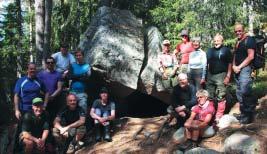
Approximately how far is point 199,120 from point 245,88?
1223 millimetres

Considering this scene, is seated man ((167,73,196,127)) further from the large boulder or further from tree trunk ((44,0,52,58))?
tree trunk ((44,0,52,58))

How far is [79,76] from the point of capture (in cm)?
1101

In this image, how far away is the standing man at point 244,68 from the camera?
9.28 meters

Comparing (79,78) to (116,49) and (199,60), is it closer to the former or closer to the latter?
(116,49)

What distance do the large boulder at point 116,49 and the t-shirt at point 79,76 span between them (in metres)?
0.83

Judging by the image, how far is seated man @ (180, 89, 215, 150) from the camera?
9266 mm

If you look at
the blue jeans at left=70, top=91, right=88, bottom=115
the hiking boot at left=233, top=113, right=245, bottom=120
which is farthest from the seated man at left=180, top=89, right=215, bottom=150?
the blue jeans at left=70, top=91, right=88, bottom=115

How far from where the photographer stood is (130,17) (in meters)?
14.1

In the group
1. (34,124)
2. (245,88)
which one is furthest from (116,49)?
(245,88)

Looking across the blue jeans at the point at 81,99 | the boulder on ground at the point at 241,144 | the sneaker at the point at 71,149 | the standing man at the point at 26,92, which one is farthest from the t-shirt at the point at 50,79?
the boulder on ground at the point at 241,144

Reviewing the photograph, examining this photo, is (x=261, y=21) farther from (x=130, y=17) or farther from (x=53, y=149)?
(x=53, y=149)

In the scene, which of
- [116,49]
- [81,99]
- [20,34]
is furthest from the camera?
[20,34]

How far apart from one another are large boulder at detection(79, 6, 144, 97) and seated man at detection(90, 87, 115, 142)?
113 cm

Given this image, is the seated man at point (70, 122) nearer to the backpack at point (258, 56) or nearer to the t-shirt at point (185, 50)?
the t-shirt at point (185, 50)
